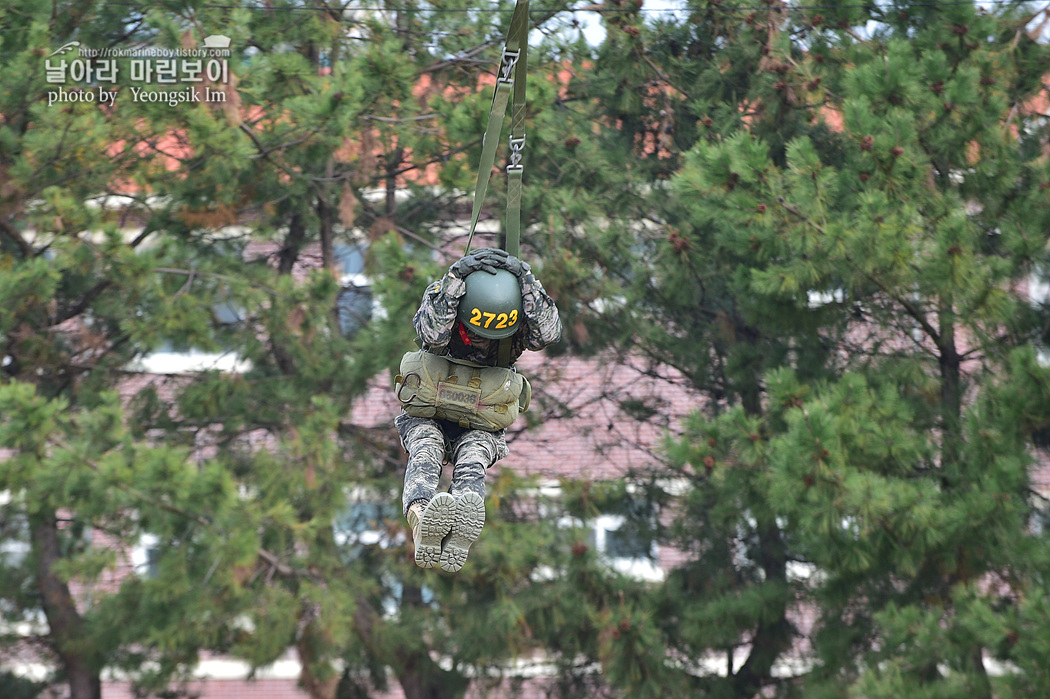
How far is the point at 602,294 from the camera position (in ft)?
36.9

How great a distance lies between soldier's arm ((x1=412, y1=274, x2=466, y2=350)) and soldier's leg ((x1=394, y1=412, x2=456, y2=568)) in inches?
21.9

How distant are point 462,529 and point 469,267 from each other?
1.21 m

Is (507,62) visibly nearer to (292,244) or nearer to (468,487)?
(468,487)

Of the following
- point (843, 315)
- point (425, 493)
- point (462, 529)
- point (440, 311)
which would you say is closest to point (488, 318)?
point (440, 311)

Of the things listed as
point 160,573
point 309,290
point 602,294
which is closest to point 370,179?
point 309,290

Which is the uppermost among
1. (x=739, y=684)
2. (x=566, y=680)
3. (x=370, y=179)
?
(x=370, y=179)

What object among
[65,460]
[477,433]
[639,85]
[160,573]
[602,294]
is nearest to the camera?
[477,433]

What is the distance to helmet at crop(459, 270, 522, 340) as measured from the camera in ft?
18.1

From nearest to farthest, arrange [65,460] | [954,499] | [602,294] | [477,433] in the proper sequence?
[477,433], [954,499], [65,460], [602,294]

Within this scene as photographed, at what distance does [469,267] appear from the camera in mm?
5566

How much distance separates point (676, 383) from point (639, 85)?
3036mm

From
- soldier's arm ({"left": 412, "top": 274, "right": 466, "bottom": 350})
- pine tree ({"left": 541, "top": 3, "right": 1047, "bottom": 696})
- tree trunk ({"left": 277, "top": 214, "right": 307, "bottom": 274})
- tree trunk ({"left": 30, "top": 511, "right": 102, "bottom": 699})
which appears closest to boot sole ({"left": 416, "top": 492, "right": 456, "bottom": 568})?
soldier's arm ({"left": 412, "top": 274, "right": 466, "bottom": 350})

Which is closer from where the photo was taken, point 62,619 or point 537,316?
point 537,316

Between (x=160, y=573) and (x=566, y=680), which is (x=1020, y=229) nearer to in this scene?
(x=566, y=680)
